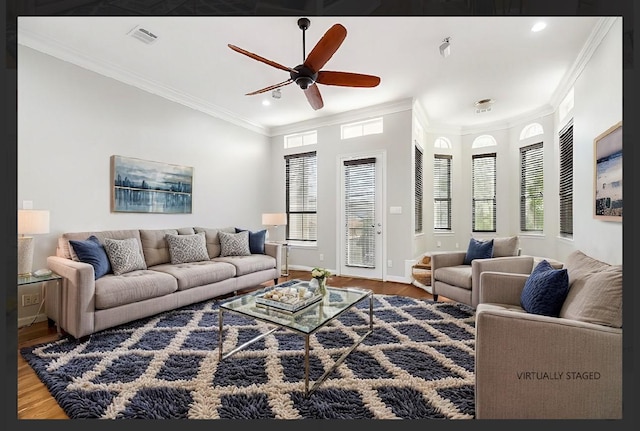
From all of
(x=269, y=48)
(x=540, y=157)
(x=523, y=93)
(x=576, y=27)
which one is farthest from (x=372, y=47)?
(x=540, y=157)

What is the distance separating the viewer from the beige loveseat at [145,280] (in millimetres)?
2414

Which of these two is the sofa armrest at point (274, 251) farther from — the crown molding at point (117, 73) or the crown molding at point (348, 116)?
the crown molding at point (348, 116)

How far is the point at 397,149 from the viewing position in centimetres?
462

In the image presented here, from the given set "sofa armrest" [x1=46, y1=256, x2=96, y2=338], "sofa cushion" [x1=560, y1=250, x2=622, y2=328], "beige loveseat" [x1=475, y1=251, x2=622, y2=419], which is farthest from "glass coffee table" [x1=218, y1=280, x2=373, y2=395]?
"sofa cushion" [x1=560, y1=250, x2=622, y2=328]

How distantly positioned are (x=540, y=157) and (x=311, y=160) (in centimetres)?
389

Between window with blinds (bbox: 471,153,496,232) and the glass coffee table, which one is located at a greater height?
window with blinds (bbox: 471,153,496,232)

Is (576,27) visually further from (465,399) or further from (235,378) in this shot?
(235,378)

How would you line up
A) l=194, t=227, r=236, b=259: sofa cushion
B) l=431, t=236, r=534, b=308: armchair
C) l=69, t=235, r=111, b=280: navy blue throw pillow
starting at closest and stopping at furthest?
l=69, t=235, r=111, b=280: navy blue throw pillow < l=431, t=236, r=534, b=308: armchair < l=194, t=227, r=236, b=259: sofa cushion

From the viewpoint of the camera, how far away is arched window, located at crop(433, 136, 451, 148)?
579 centimetres

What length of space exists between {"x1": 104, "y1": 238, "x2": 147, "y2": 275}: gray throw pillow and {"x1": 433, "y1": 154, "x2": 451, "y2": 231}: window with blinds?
4.98 metres

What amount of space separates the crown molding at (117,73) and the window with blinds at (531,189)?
16.5 ft

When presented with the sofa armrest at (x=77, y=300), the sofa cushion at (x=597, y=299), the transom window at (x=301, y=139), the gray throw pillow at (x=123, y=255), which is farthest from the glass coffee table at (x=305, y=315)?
the transom window at (x=301, y=139)

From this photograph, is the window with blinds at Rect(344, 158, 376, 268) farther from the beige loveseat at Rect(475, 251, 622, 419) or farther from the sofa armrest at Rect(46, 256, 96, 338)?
the sofa armrest at Rect(46, 256, 96, 338)

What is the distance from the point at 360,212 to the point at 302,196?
1235mm
